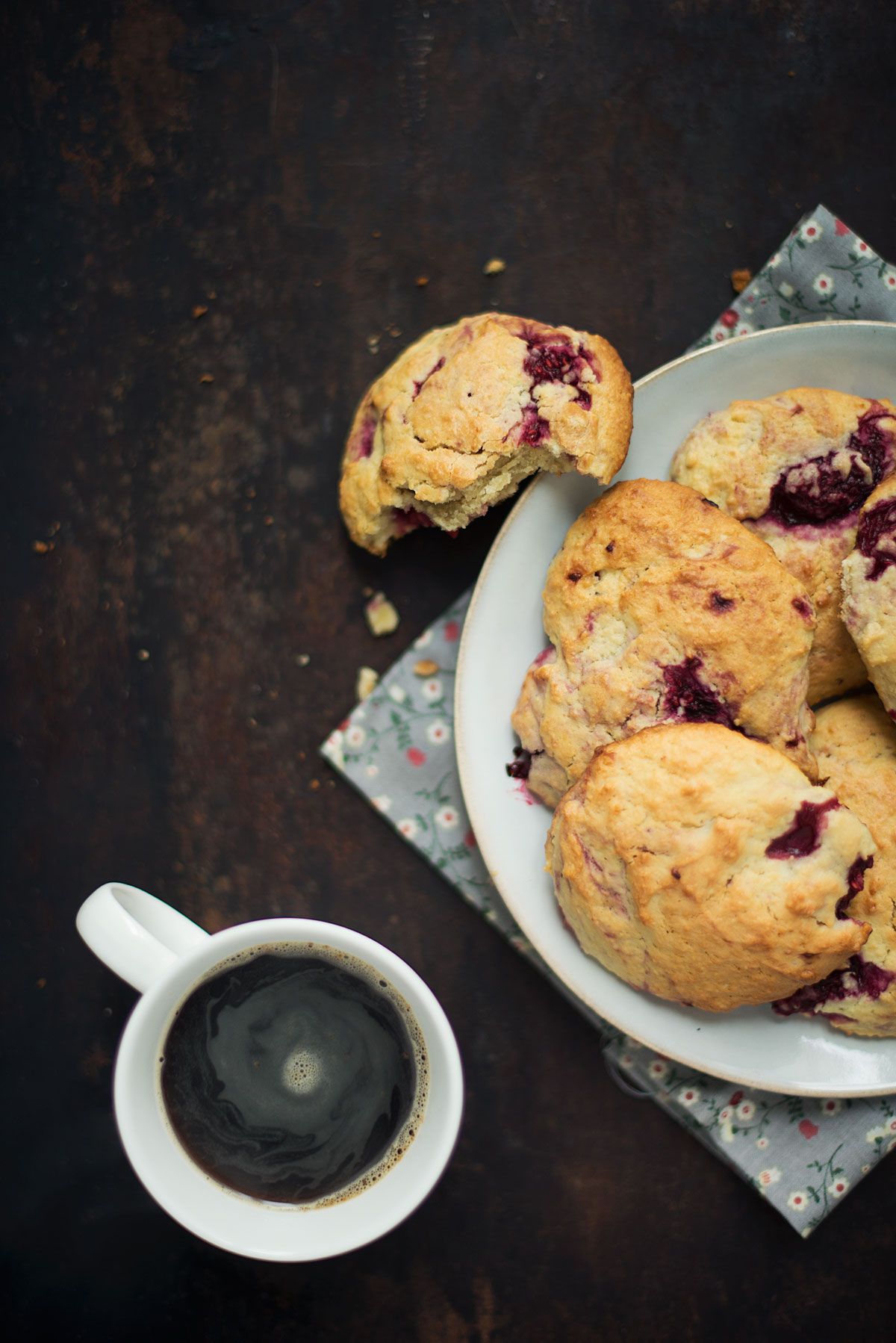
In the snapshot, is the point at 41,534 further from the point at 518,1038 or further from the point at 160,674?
the point at 518,1038

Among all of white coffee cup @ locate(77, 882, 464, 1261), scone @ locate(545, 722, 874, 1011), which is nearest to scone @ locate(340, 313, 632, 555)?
scone @ locate(545, 722, 874, 1011)

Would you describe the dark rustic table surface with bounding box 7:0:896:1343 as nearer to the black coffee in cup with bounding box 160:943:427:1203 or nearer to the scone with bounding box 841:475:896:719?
the black coffee in cup with bounding box 160:943:427:1203

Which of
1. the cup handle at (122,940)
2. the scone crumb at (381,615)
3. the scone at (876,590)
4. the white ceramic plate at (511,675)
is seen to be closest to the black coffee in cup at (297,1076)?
the cup handle at (122,940)

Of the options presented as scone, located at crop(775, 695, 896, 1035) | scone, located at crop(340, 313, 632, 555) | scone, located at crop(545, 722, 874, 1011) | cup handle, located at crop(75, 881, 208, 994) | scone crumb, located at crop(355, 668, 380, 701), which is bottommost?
scone, located at crop(775, 695, 896, 1035)

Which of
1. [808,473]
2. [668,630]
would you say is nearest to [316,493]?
[668,630]

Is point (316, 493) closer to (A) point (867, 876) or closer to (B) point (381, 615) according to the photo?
(B) point (381, 615)

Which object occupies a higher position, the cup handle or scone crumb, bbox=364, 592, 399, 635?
the cup handle
